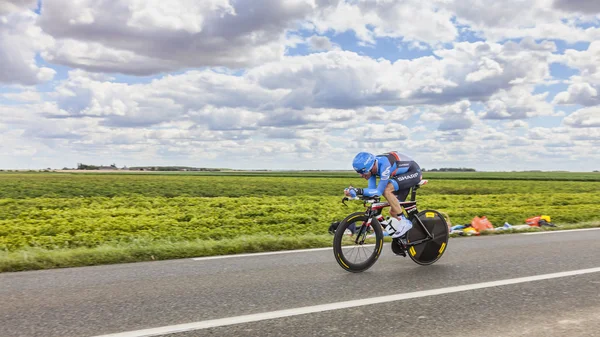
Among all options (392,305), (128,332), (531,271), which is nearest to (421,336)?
(392,305)

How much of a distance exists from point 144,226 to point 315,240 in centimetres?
726

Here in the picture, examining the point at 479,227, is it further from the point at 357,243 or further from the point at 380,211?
the point at 357,243

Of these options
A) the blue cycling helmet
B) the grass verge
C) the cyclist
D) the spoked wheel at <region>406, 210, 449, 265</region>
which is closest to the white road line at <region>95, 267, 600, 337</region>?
the spoked wheel at <region>406, 210, 449, 265</region>

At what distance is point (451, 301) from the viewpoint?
5.25 metres

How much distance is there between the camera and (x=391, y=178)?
715cm

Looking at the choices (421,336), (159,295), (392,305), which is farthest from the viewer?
(159,295)

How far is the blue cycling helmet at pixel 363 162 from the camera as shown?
6.53 metres

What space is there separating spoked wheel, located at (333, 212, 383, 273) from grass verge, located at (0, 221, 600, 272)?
257cm

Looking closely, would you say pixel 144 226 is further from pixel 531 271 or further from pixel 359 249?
pixel 531 271

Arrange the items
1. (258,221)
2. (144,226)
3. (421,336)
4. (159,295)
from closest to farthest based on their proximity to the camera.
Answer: (421,336) → (159,295) → (144,226) → (258,221)

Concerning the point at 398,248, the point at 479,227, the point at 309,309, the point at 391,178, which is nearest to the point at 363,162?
the point at 391,178

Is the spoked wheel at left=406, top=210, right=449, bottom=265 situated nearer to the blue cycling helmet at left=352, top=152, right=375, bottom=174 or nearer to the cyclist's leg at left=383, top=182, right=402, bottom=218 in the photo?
the cyclist's leg at left=383, top=182, right=402, bottom=218

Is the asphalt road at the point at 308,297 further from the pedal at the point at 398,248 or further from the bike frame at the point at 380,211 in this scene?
the bike frame at the point at 380,211

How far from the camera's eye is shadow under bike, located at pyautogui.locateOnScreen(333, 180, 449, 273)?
265 inches
